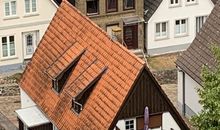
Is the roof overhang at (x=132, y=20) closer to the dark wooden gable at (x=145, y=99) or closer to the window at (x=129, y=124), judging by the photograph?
the dark wooden gable at (x=145, y=99)

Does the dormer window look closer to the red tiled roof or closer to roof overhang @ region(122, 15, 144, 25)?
roof overhang @ region(122, 15, 144, 25)

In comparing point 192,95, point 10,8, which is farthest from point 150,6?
point 192,95

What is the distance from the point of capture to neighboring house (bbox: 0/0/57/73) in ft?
218

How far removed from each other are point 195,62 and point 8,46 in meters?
17.7

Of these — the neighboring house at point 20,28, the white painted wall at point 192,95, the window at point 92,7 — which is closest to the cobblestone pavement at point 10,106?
the neighboring house at point 20,28

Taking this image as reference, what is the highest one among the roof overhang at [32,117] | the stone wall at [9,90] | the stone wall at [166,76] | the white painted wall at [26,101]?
the white painted wall at [26,101]

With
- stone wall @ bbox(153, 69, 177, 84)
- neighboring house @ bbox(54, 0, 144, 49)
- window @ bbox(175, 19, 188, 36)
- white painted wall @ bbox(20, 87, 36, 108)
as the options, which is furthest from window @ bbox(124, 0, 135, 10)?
white painted wall @ bbox(20, 87, 36, 108)

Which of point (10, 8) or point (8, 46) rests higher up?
point (10, 8)

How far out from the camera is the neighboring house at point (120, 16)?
6831 cm

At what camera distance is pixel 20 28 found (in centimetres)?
6694

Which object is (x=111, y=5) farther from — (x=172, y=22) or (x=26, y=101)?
(x=26, y=101)

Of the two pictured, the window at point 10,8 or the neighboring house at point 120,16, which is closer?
the window at point 10,8

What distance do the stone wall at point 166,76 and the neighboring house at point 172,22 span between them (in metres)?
4.76

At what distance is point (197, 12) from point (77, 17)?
21609 mm
